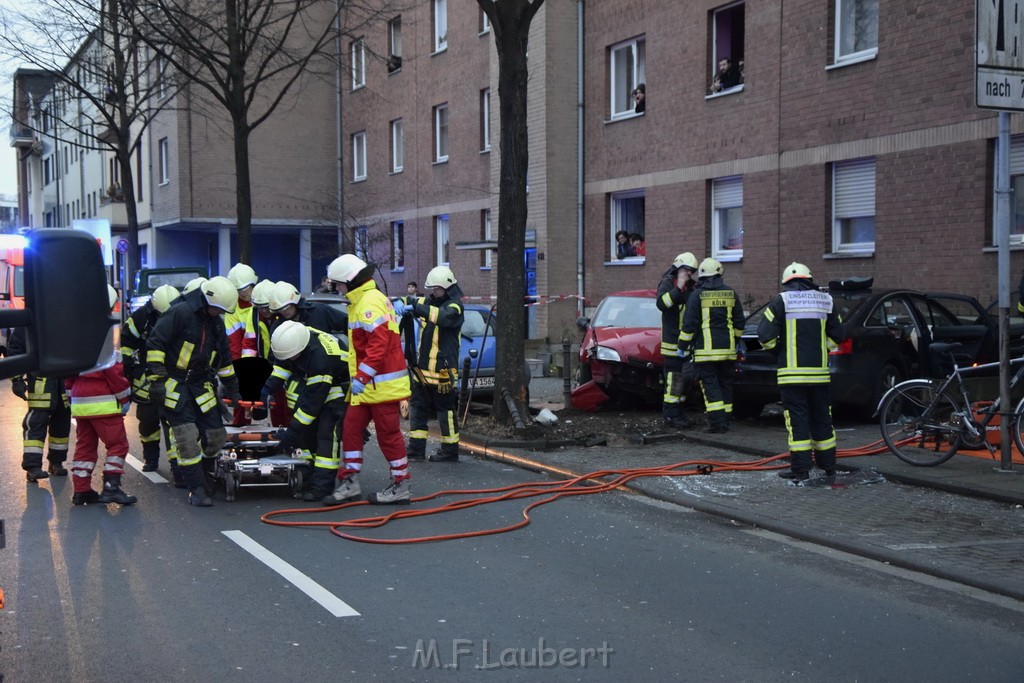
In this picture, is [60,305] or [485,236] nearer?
[60,305]

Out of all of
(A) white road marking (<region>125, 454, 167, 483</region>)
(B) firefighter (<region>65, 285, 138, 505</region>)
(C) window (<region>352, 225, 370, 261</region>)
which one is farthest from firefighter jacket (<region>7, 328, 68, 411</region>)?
(C) window (<region>352, 225, 370, 261</region>)

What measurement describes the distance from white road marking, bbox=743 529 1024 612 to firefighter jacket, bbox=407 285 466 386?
159 inches

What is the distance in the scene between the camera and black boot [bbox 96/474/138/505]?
28.8ft

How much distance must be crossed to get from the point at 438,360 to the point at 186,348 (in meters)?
3.06

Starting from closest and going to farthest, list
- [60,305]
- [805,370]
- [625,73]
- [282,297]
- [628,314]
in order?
[60,305] → [282,297] → [805,370] → [628,314] → [625,73]

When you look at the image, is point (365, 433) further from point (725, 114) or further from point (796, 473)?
point (725, 114)

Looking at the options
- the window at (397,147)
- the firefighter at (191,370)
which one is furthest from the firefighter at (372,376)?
the window at (397,147)

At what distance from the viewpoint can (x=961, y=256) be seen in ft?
51.2

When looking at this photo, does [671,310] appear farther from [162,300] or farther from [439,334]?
[162,300]

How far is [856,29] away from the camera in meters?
17.5

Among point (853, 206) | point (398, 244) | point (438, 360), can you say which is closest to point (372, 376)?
point (438, 360)

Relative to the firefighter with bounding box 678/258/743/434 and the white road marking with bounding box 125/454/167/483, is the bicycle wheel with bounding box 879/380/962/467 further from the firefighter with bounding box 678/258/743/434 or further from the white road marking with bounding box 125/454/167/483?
the white road marking with bounding box 125/454/167/483

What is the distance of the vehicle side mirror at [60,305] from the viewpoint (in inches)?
110

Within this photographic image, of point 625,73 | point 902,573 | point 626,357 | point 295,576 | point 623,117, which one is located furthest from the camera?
point 625,73
